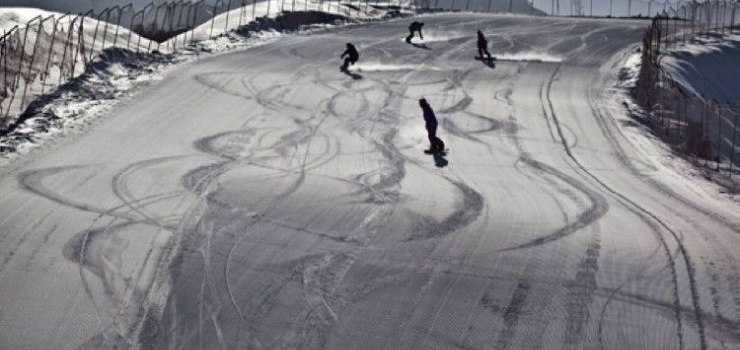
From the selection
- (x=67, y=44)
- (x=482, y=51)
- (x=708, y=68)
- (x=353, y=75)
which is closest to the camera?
(x=67, y=44)

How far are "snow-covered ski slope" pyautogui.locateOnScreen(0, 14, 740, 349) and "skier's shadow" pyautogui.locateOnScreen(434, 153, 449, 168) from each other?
0.39ft

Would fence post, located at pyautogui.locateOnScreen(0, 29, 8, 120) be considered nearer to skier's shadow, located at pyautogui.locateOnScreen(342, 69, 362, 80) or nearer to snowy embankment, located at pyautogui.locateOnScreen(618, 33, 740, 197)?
skier's shadow, located at pyautogui.locateOnScreen(342, 69, 362, 80)

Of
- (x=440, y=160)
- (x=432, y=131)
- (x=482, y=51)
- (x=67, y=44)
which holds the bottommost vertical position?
(x=440, y=160)

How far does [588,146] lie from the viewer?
2373cm

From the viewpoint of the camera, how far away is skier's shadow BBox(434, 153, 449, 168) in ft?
68.9

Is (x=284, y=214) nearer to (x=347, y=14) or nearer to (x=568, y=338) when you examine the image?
(x=568, y=338)

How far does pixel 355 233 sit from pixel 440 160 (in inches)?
249

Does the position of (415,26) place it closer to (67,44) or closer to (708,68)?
(708,68)

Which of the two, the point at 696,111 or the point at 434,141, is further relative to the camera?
the point at 696,111

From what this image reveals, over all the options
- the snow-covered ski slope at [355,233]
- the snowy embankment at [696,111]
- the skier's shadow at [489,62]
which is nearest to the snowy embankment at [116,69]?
the snow-covered ski slope at [355,233]

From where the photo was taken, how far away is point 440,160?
21500 mm

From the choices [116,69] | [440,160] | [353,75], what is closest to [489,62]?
[353,75]

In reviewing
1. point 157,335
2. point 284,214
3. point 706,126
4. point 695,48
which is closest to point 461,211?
point 284,214

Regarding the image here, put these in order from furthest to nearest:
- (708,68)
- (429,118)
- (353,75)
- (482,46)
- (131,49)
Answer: (708,68) < (482,46) < (131,49) < (353,75) < (429,118)
